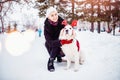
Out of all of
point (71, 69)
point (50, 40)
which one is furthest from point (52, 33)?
point (71, 69)

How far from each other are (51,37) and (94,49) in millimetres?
1629

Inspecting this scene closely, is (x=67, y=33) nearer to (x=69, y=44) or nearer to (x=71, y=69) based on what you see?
(x=69, y=44)

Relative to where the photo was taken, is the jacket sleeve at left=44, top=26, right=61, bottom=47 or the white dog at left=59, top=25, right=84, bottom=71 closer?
the white dog at left=59, top=25, right=84, bottom=71

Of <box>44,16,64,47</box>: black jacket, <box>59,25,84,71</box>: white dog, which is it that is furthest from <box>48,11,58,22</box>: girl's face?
<box>59,25,84,71</box>: white dog

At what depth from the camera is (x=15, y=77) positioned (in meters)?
3.29

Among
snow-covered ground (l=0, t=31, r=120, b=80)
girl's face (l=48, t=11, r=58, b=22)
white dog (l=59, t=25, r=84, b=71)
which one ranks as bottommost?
snow-covered ground (l=0, t=31, r=120, b=80)

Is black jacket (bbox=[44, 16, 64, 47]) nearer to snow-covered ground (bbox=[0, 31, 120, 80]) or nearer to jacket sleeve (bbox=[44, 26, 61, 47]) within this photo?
jacket sleeve (bbox=[44, 26, 61, 47])

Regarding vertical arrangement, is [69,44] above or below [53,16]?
below

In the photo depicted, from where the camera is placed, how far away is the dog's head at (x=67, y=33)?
10.6 ft

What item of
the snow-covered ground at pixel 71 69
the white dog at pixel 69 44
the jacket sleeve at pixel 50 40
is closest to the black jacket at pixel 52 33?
the jacket sleeve at pixel 50 40

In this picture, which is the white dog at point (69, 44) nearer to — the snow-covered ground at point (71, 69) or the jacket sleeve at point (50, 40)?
the jacket sleeve at point (50, 40)

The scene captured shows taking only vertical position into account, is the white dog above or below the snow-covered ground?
above

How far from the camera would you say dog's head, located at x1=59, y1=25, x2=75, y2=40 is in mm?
3239

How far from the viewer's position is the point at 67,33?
326 centimetres
